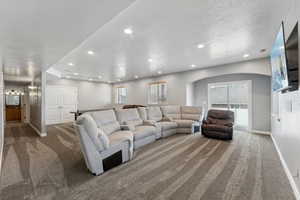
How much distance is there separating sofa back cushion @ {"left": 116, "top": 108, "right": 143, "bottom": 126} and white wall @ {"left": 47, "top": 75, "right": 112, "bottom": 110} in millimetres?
5646

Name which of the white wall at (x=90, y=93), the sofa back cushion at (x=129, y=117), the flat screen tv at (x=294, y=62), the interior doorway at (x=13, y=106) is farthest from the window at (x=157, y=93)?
the interior doorway at (x=13, y=106)

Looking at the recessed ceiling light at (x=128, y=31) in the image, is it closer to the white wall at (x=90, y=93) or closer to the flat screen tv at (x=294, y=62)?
the flat screen tv at (x=294, y=62)

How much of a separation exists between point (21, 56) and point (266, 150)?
6430mm

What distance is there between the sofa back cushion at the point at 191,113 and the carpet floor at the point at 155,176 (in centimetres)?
201

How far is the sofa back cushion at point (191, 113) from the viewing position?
5.50 metres

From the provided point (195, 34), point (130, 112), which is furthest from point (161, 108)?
point (195, 34)

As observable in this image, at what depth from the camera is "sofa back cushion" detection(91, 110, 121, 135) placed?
327 centimetres

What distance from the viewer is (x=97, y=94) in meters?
9.58

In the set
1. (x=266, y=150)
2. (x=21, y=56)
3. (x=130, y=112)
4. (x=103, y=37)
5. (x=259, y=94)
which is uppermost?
(x=103, y=37)

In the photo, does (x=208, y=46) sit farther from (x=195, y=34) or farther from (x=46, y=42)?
(x=46, y=42)

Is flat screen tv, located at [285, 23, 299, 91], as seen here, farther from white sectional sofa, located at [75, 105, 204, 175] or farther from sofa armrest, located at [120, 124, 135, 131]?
sofa armrest, located at [120, 124, 135, 131]

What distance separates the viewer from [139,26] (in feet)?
8.51

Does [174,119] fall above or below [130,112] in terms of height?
below

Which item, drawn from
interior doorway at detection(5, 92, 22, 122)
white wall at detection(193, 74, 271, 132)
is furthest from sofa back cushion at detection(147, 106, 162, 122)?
interior doorway at detection(5, 92, 22, 122)
